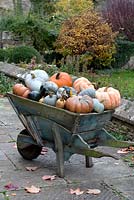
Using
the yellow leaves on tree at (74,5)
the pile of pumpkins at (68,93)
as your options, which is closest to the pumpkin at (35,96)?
the pile of pumpkins at (68,93)

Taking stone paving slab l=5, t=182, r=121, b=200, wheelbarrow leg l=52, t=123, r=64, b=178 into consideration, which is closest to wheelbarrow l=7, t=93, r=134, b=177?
wheelbarrow leg l=52, t=123, r=64, b=178

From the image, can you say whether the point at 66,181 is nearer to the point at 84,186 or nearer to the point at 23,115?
the point at 84,186

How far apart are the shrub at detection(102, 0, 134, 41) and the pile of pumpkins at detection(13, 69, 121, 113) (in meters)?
13.0

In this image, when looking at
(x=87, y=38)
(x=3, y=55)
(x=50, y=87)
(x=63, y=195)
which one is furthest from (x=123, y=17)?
(x=63, y=195)

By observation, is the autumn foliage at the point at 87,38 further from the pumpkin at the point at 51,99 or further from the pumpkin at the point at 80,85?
the pumpkin at the point at 51,99

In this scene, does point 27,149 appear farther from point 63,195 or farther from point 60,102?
point 63,195

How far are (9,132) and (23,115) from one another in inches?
62.7

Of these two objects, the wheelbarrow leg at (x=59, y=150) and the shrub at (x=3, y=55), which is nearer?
the wheelbarrow leg at (x=59, y=150)

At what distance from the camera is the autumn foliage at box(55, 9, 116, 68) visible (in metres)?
14.7

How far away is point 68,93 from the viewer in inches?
172

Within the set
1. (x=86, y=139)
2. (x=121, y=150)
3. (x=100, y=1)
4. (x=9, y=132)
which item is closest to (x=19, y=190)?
(x=86, y=139)

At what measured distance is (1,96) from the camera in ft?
30.1

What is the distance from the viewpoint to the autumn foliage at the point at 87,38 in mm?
14664

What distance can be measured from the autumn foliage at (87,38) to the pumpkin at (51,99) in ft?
33.3
